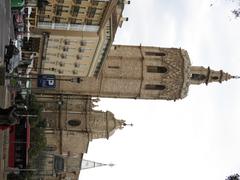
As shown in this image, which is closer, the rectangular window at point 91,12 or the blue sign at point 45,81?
the blue sign at point 45,81

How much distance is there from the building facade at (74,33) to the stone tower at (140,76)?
146 centimetres

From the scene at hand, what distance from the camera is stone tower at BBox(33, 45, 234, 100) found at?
74750 millimetres

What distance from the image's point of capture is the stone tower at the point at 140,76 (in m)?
74.8

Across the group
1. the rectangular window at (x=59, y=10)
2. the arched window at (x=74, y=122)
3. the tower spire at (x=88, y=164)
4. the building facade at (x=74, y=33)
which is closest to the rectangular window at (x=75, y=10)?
the building facade at (x=74, y=33)

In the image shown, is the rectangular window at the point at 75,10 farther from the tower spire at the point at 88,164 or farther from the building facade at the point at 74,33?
the tower spire at the point at 88,164

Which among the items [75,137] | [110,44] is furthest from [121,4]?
[75,137]

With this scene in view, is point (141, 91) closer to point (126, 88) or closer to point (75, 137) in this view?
point (126, 88)

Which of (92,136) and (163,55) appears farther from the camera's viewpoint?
(92,136)

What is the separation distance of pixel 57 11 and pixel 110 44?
30.0ft

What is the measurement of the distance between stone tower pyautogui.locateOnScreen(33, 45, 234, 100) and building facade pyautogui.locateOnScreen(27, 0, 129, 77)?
1461 millimetres

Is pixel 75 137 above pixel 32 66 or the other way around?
the other way around

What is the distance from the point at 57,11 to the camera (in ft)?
212

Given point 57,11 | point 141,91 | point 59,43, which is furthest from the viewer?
point 141,91

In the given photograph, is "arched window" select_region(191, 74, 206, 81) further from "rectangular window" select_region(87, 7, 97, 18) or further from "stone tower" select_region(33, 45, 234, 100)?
"rectangular window" select_region(87, 7, 97, 18)
